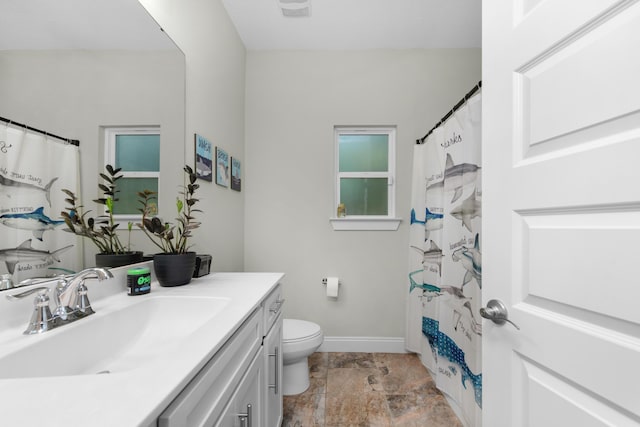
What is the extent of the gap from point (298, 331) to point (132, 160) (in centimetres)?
133

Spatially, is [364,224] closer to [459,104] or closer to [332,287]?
[332,287]

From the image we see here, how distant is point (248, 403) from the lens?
0.94 meters

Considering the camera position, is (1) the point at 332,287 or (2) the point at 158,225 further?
(1) the point at 332,287

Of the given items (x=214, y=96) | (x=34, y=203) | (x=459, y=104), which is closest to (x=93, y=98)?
(x=34, y=203)

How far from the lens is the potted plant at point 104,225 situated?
938mm

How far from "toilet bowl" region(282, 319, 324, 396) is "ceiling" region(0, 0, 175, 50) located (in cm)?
162

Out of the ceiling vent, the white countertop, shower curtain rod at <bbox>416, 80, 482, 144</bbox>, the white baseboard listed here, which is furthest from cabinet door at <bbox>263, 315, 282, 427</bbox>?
the ceiling vent

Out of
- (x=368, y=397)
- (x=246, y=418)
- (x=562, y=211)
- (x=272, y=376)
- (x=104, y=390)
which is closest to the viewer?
(x=104, y=390)

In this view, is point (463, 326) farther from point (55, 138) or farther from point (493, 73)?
point (55, 138)

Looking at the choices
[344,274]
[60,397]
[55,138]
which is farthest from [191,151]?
A: [344,274]

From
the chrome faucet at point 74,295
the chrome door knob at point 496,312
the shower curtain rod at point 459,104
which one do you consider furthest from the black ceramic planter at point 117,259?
the shower curtain rod at point 459,104

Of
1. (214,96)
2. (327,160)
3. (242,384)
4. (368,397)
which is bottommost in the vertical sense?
(368,397)

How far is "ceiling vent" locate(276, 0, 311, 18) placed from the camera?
6.25 ft

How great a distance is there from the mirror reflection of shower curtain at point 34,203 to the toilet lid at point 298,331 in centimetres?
116
